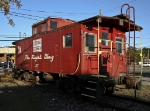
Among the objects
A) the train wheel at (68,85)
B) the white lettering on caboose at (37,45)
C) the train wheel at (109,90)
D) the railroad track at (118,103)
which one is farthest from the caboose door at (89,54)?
the white lettering on caboose at (37,45)

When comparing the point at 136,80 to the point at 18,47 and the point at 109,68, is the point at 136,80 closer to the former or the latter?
the point at 109,68

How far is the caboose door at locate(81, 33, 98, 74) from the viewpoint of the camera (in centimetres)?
878

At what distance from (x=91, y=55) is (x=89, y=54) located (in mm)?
104

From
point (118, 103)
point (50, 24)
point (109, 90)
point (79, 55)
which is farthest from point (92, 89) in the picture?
point (50, 24)

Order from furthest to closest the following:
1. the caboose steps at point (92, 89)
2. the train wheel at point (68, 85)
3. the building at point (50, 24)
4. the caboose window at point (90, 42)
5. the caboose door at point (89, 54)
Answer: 1. the building at point (50, 24)
2. the train wheel at point (68, 85)
3. the caboose window at point (90, 42)
4. the caboose door at point (89, 54)
5. the caboose steps at point (92, 89)

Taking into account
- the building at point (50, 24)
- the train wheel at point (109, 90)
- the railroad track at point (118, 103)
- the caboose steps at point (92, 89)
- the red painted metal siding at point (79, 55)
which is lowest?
the railroad track at point (118, 103)

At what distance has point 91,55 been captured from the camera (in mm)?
→ 8930

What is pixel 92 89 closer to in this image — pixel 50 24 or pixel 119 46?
pixel 119 46

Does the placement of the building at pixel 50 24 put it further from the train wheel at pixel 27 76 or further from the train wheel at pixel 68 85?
the train wheel at pixel 68 85

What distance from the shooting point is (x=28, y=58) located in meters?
14.5

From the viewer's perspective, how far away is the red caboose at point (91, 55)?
8367 mm

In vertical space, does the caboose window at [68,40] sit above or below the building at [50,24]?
below

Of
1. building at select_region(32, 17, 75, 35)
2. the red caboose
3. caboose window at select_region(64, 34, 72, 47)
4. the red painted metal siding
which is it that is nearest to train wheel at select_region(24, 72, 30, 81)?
building at select_region(32, 17, 75, 35)

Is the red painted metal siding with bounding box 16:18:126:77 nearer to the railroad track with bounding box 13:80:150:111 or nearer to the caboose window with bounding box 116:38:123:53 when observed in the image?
the caboose window with bounding box 116:38:123:53
